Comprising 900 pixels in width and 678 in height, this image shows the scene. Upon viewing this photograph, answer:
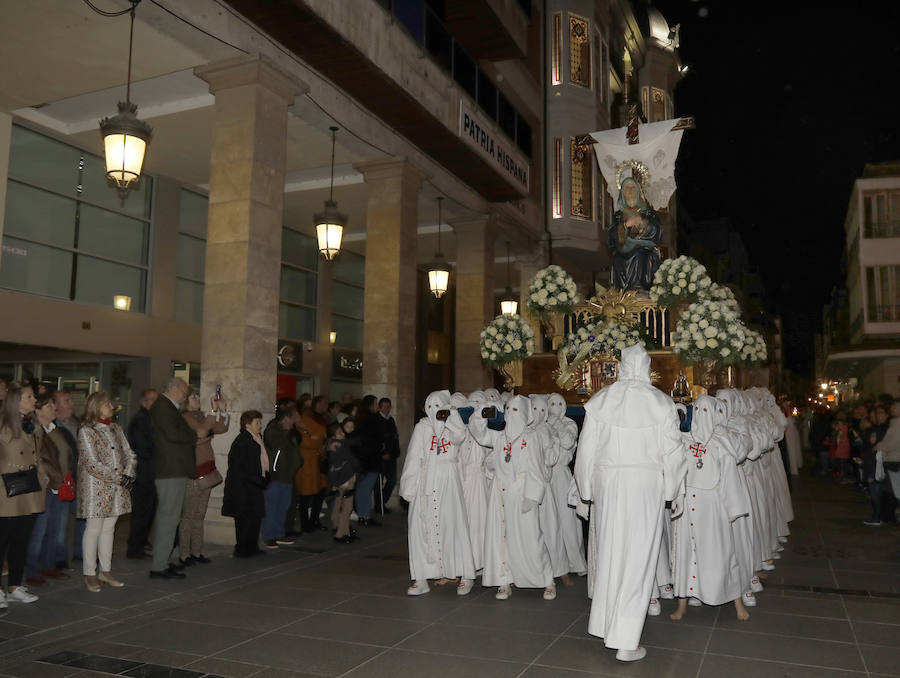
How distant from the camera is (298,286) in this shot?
2058 cm

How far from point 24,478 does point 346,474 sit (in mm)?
4625

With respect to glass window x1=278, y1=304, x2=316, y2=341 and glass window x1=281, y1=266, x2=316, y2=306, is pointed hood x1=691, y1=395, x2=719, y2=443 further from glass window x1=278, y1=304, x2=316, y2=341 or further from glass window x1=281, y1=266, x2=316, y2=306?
glass window x1=281, y1=266, x2=316, y2=306

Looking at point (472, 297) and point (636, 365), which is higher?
point (472, 297)

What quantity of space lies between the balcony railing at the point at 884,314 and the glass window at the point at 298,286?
25.2m

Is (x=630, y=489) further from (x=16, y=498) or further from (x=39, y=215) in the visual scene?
(x=39, y=215)

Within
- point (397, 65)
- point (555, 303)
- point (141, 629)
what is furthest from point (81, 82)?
point (141, 629)

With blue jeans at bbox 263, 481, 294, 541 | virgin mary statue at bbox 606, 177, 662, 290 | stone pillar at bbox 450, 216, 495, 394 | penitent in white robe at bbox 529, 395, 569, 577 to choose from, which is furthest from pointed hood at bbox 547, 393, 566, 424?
stone pillar at bbox 450, 216, 495, 394

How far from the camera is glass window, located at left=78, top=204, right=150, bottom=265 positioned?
14.7 metres

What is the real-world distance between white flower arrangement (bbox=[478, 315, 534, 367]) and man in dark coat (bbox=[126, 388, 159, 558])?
4869mm

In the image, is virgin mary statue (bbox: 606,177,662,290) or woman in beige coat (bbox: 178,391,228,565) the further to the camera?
virgin mary statue (bbox: 606,177,662,290)

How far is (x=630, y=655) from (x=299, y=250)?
16.7m

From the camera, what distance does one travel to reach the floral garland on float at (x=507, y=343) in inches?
448

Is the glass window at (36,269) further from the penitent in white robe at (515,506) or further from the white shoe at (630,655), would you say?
the white shoe at (630,655)

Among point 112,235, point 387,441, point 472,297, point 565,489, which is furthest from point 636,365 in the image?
point 112,235
